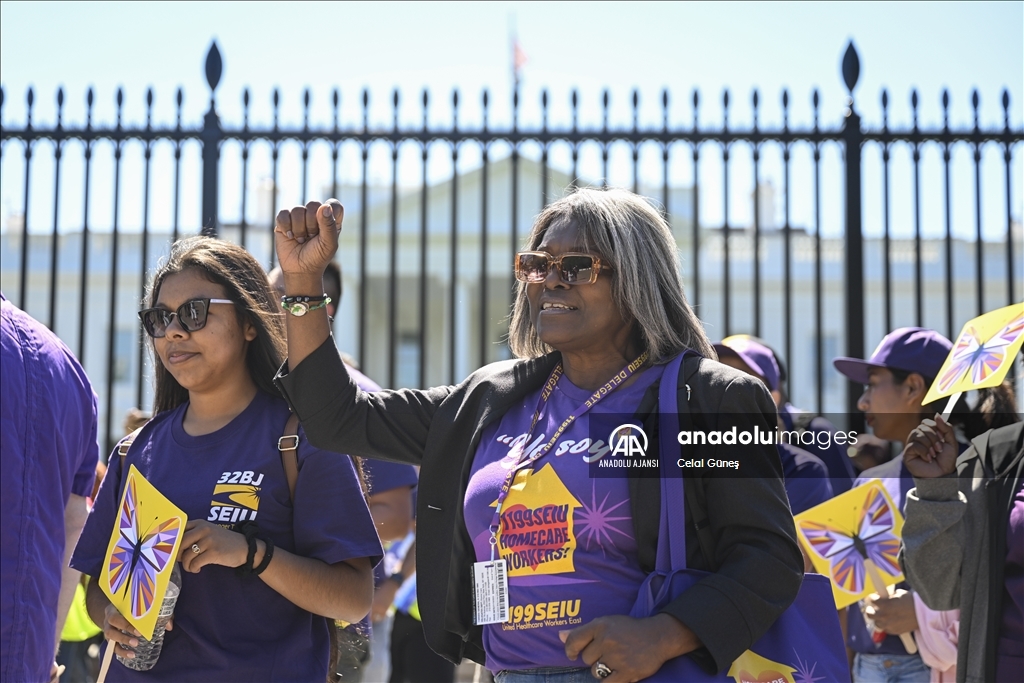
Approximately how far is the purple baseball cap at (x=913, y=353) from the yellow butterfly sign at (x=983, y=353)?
0.93 metres

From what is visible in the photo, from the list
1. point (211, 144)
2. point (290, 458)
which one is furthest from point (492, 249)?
point (290, 458)

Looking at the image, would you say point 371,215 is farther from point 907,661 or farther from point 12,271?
point 907,661

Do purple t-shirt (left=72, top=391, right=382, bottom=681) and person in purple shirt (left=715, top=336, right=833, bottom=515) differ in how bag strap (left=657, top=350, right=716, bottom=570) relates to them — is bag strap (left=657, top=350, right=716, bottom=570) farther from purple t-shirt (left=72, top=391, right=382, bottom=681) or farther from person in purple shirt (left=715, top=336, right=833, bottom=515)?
person in purple shirt (left=715, top=336, right=833, bottom=515)

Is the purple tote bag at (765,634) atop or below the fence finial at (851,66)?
below

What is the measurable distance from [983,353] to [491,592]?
1.70 meters

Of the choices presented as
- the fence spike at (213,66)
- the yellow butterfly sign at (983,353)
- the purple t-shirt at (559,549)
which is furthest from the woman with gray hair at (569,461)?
the fence spike at (213,66)

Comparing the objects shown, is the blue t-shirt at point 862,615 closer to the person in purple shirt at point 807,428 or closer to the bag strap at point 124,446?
the person in purple shirt at point 807,428

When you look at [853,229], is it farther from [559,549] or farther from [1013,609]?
[559,549]

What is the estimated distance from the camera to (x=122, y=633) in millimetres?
2750

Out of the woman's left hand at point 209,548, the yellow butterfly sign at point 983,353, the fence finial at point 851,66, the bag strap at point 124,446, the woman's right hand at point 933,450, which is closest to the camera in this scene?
the woman's left hand at point 209,548

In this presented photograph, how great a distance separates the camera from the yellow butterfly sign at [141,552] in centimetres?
268

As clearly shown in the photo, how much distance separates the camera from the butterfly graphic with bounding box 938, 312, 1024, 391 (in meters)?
3.05

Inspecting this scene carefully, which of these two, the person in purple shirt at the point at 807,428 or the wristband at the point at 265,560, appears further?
the person in purple shirt at the point at 807,428

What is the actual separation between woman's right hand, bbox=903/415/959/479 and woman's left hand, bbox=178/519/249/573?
1749 millimetres
